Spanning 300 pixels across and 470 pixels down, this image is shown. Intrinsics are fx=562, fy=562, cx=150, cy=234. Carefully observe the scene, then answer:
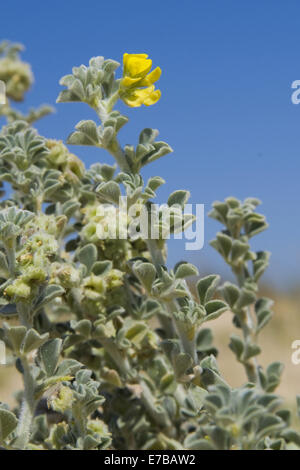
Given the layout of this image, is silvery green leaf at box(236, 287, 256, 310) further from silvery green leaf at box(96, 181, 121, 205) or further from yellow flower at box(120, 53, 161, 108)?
yellow flower at box(120, 53, 161, 108)

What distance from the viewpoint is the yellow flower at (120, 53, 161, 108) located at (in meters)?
1.42

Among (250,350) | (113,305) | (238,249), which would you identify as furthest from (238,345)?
(113,305)

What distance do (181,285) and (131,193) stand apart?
0.79 feet

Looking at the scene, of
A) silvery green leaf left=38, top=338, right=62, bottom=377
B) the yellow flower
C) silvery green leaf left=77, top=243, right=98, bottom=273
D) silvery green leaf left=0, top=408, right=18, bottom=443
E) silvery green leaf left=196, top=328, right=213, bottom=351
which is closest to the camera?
silvery green leaf left=0, top=408, right=18, bottom=443

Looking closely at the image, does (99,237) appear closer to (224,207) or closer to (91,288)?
(91,288)

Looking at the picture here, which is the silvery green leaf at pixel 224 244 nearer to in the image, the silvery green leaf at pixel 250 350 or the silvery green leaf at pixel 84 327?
the silvery green leaf at pixel 250 350

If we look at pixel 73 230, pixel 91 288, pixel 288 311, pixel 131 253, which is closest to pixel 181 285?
pixel 91 288

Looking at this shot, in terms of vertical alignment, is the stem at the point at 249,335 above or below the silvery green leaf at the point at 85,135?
below

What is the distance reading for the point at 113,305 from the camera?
1.57m

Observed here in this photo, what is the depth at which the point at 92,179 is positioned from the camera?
186 centimetres

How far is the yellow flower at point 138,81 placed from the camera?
142 centimetres

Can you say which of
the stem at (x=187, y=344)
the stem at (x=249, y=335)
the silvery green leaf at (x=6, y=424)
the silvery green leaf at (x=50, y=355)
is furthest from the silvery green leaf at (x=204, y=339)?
the silvery green leaf at (x=6, y=424)

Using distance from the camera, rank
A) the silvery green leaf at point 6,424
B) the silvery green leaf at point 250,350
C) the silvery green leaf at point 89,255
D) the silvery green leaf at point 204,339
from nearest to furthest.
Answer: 1. the silvery green leaf at point 6,424
2. the silvery green leaf at point 89,255
3. the silvery green leaf at point 250,350
4. the silvery green leaf at point 204,339

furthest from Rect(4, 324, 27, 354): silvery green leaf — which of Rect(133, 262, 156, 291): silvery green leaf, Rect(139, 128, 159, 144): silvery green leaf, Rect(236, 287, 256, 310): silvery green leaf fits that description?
Rect(236, 287, 256, 310): silvery green leaf
